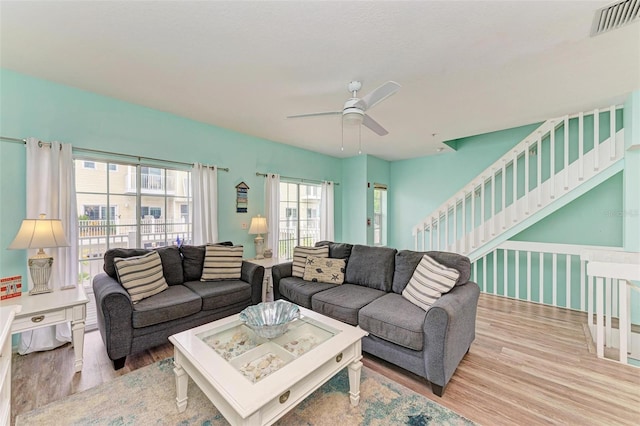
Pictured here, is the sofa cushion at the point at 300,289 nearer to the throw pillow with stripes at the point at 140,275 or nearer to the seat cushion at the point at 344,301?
the seat cushion at the point at 344,301

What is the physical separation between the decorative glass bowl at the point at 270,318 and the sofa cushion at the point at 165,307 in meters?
0.87

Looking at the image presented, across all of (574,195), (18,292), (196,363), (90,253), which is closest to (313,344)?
(196,363)

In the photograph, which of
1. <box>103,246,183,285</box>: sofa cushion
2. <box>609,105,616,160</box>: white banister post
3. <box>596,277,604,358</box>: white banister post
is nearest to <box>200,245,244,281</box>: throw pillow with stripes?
<box>103,246,183,285</box>: sofa cushion

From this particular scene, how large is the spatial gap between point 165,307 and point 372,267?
2.13 meters

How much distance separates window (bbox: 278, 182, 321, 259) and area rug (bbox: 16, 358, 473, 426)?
2.97m

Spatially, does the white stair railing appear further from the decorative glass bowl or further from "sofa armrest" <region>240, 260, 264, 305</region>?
"sofa armrest" <region>240, 260, 264, 305</region>

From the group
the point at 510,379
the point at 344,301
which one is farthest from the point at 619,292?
the point at 344,301

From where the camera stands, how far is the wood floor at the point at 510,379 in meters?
1.69

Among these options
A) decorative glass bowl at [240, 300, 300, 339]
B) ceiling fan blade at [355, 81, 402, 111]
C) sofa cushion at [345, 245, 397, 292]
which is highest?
ceiling fan blade at [355, 81, 402, 111]

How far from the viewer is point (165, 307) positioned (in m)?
2.32

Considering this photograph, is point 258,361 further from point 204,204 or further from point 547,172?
point 547,172

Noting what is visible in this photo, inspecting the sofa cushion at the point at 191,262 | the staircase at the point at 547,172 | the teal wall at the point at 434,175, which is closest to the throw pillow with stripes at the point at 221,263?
the sofa cushion at the point at 191,262

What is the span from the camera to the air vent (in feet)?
5.07

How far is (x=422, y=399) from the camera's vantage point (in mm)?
1796
